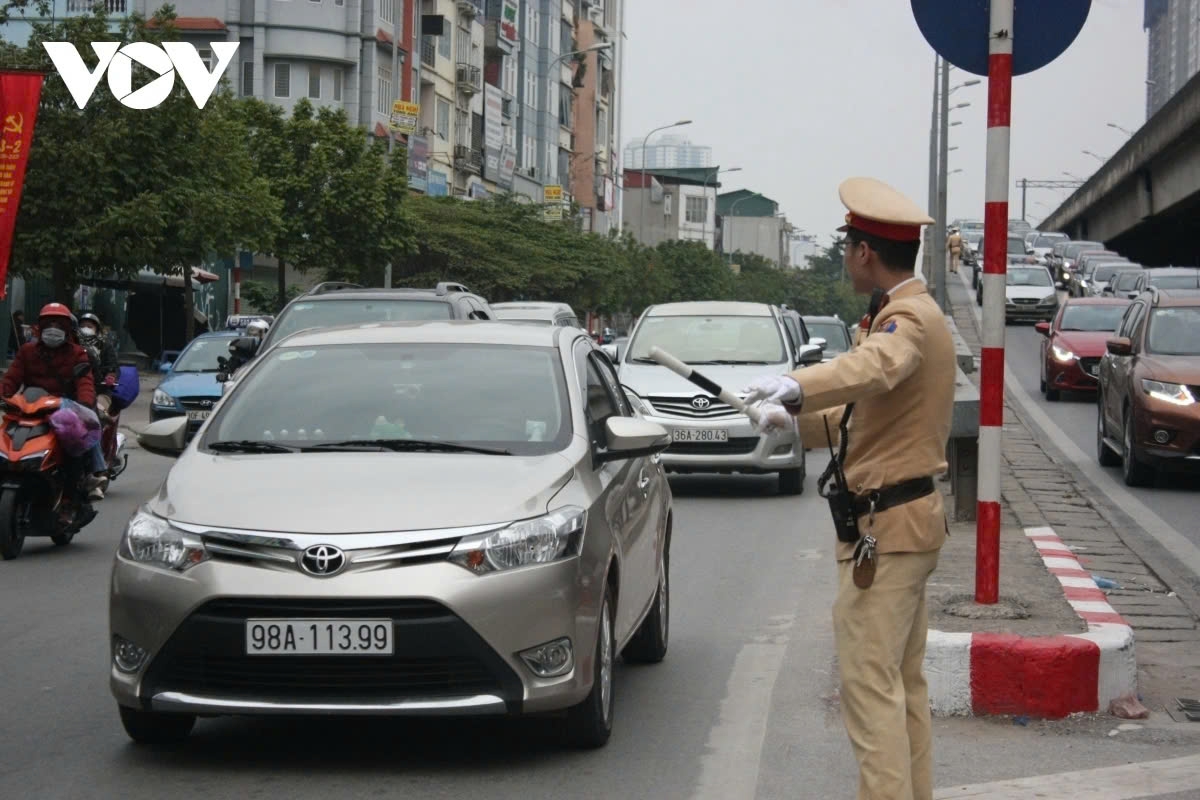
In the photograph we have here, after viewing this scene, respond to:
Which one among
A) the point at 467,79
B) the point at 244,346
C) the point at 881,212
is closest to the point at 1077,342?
the point at 244,346

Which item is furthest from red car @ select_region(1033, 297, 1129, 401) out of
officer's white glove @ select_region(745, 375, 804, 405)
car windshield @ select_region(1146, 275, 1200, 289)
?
officer's white glove @ select_region(745, 375, 804, 405)

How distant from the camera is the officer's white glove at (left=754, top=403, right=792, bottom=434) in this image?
420cm

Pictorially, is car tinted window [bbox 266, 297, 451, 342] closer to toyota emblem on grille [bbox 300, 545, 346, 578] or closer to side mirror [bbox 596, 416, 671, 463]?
side mirror [bbox 596, 416, 671, 463]

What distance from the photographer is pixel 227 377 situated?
65.8 feet

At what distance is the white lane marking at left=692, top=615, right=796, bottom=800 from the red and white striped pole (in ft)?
3.43

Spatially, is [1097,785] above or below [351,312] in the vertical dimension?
below

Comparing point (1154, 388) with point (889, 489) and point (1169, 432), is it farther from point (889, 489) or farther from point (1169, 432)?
point (889, 489)

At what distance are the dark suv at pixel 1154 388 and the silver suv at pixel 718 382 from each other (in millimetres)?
3053

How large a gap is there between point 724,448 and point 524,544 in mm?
10581

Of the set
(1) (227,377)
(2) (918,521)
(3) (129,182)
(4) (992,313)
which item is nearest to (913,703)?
(2) (918,521)

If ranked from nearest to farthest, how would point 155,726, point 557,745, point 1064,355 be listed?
point 155,726, point 557,745, point 1064,355

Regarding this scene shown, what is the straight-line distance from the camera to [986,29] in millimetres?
7828

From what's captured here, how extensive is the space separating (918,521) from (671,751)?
6.69 feet

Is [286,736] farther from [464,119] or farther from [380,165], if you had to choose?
[464,119]
